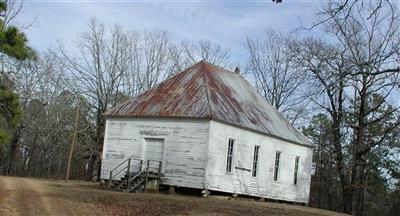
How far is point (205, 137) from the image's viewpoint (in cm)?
2794

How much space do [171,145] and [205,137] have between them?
1.95 m

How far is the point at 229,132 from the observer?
29328mm

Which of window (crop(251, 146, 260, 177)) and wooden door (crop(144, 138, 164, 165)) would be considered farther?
window (crop(251, 146, 260, 177))

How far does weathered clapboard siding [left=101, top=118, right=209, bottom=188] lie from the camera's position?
28031 mm

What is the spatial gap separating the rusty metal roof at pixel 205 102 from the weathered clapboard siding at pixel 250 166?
0.55 metres

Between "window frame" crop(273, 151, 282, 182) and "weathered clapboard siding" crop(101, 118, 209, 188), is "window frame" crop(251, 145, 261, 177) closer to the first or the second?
"window frame" crop(273, 151, 282, 182)

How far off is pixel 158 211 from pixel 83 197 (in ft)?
14.4

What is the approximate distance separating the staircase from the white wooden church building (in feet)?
1.14

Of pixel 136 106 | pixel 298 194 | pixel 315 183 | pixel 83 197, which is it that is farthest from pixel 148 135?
pixel 315 183

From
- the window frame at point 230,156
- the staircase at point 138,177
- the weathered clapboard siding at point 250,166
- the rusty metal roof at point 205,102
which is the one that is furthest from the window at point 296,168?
the staircase at point 138,177

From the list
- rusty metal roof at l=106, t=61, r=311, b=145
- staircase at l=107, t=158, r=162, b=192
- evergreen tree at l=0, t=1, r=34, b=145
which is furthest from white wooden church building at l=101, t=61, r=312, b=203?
evergreen tree at l=0, t=1, r=34, b=145

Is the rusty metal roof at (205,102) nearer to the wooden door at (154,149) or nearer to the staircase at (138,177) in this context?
the wooden door at (154,149)

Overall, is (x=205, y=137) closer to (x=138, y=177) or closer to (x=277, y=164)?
Answer: (x=138, y=177)

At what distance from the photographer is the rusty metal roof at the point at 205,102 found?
29.0 metres
